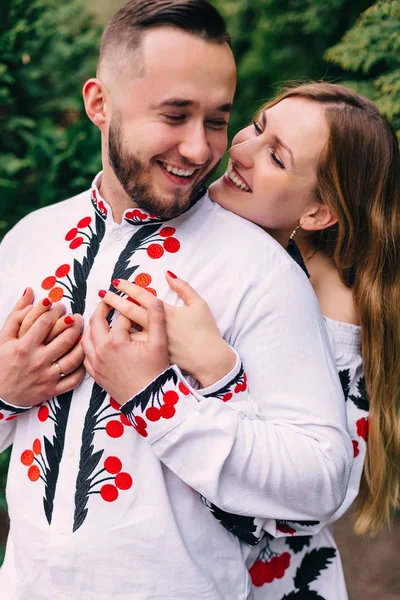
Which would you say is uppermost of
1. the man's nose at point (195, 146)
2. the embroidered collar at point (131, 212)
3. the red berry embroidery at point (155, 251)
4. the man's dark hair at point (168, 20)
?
the man's dark hair at point (168, 20)

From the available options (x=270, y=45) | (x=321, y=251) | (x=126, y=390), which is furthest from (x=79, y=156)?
(x=126, y=390)

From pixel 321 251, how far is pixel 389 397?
23.7 inches

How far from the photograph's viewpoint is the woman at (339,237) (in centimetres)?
218

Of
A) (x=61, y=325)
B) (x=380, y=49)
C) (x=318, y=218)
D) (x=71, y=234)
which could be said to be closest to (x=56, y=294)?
(x=61, y=325)

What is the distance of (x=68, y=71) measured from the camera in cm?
458

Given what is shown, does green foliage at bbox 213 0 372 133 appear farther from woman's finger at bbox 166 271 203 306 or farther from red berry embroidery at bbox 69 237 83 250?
woman's finger at bbox 166 271 203 306

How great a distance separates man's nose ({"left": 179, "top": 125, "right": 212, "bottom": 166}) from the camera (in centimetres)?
178

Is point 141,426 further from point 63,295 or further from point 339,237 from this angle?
point 339,237

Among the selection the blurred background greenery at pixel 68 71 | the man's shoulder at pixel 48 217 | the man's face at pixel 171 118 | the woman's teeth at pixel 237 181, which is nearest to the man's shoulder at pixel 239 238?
the man's face at pixel 171 118

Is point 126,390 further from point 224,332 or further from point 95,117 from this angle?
point 95,117

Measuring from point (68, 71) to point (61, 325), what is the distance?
3.23 meters

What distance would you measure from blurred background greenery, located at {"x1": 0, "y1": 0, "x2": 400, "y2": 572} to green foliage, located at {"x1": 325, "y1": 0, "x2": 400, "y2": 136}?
0.54 metres

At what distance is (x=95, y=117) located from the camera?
2.03 m

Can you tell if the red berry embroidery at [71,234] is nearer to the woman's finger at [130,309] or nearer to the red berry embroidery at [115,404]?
the woman's finger at [130,309]
